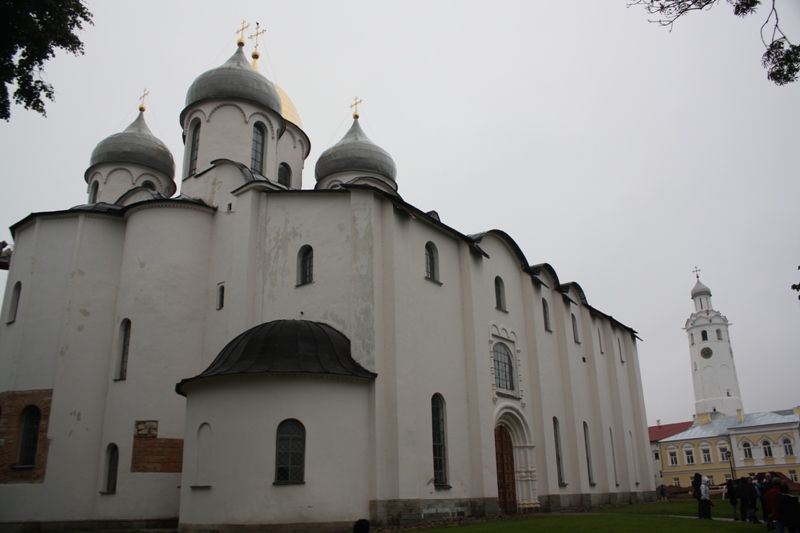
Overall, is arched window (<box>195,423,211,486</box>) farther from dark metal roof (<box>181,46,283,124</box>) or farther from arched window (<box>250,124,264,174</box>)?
dark metal roof (<box>181,46,283,124</box>)

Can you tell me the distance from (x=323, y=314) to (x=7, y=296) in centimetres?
1115

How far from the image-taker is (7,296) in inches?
819

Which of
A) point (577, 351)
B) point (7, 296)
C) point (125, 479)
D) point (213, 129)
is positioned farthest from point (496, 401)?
point (7, 296)

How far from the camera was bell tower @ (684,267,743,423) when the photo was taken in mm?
71625

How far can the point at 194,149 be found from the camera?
76.8ft

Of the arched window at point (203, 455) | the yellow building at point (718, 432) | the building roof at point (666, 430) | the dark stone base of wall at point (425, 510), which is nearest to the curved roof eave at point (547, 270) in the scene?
the dark stone base of wall at point (425, 510)

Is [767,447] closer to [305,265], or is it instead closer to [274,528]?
[305,265]

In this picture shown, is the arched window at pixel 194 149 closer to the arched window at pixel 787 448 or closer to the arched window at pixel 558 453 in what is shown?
the arched window at pixel 558 453

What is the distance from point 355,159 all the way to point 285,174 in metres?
3.47

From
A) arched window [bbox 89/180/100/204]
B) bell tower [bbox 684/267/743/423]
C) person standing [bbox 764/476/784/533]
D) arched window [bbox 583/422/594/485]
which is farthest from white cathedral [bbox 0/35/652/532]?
bell tower [bbox 684/267/743/423]

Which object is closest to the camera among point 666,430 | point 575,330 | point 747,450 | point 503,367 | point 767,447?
point 503,367

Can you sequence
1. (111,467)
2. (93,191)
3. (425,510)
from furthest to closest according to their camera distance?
(93,191)
(111,467)
(425,510)

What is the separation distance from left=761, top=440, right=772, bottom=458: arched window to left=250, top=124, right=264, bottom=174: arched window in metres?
51.6

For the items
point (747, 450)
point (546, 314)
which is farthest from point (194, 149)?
point (747, 450)
